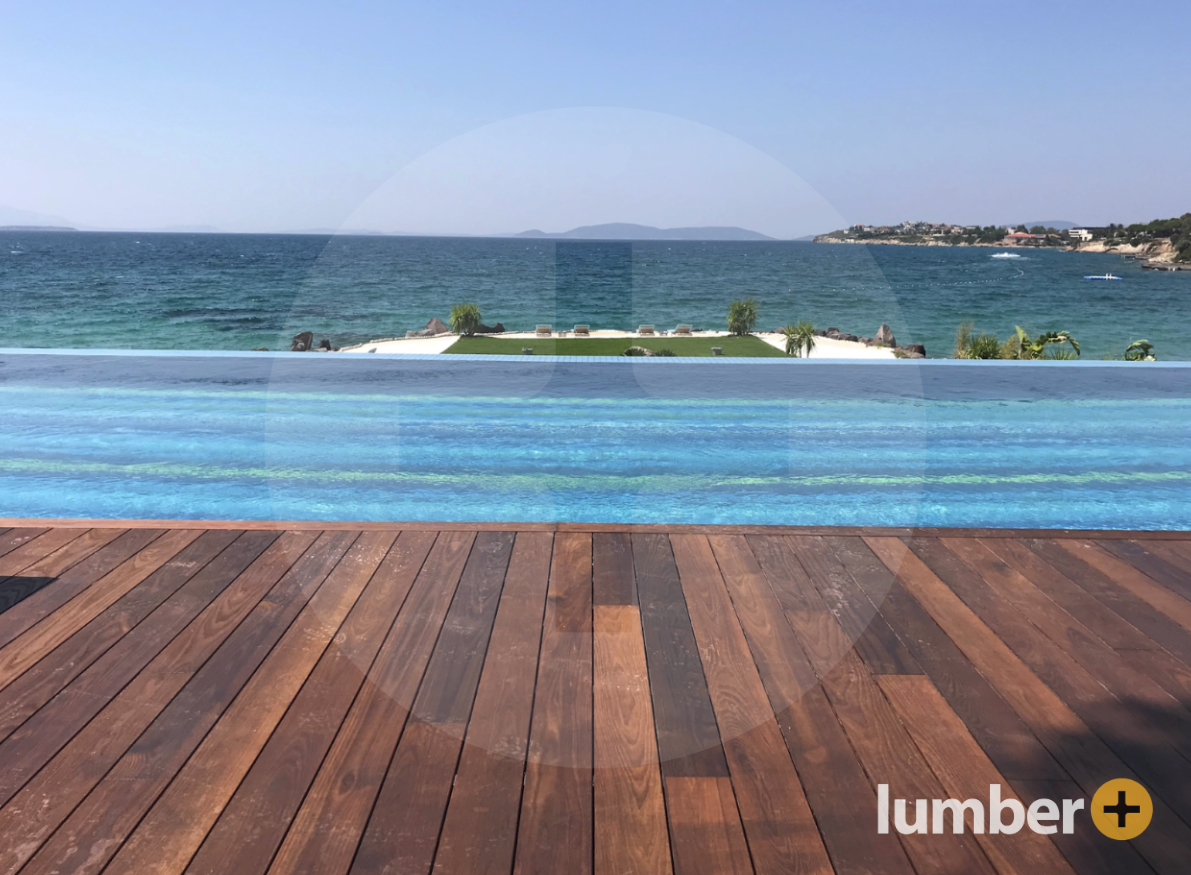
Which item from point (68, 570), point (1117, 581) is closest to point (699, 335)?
point (1117, 581)

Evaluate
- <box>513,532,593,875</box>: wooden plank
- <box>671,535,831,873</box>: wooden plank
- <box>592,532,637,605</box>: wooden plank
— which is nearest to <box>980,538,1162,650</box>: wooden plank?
<box>671,535,831,873</box>: wooden plank

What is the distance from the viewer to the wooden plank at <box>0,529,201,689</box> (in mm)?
1458

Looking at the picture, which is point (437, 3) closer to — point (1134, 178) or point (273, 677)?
point (273, 677)

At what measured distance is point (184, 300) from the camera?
23.2 meters

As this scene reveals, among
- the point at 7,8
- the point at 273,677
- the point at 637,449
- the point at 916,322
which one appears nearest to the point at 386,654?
the point at 273,677

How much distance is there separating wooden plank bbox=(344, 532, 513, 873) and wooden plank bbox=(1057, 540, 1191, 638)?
4.59ft

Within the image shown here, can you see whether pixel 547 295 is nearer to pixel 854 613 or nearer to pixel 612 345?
pixel 612 345

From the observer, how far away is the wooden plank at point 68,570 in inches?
63.5

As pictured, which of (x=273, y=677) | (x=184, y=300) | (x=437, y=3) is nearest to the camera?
(x=273, y=677)

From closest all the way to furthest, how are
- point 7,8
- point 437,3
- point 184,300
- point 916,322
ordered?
point 437,3
point 7,8
point 916,322
point 184,300

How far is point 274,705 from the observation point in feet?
4.30

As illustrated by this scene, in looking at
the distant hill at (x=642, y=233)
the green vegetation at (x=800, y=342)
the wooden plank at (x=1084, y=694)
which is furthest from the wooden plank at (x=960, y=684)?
the green vegetation at (x=800, y=342)

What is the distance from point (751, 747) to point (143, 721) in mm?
994

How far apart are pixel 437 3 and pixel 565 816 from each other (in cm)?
681
